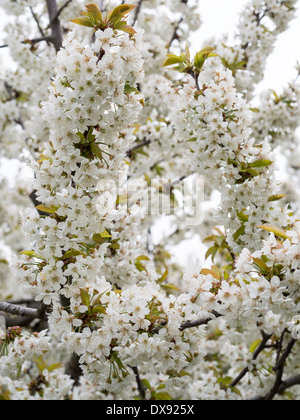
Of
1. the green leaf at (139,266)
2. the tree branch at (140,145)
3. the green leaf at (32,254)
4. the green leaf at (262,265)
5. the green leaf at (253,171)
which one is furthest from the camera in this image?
the tree branch at (140,145)

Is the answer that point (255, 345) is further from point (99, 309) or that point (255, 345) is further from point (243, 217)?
point (99, 309)

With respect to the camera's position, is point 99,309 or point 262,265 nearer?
point 262,265

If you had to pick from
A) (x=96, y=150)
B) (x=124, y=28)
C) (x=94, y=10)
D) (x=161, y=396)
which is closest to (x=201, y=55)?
(x=124, y=28)

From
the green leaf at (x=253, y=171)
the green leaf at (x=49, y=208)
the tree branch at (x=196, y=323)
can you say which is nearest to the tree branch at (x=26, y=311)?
the green leaf at (x=49, y=208)

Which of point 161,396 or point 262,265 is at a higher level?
point 262,265

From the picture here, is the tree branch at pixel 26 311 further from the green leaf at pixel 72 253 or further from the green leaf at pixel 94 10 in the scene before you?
the green leaf at pixel 94 10

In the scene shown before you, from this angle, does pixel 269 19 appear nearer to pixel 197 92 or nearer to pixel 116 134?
pixel 197 92

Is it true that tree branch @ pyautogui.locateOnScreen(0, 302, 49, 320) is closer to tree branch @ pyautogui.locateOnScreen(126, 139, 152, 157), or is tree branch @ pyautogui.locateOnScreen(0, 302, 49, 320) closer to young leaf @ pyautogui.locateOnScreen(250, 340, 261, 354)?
young leaf @ pyautogui.locateOnScreen(250, 340, 261, 354)

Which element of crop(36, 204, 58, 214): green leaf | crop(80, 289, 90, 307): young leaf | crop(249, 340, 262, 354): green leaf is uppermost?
crop(36, 204, 58, 214): green leaf

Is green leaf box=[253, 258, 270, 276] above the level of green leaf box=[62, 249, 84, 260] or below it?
below

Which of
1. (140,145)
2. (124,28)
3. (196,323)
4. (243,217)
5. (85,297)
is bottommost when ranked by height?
(196,323)

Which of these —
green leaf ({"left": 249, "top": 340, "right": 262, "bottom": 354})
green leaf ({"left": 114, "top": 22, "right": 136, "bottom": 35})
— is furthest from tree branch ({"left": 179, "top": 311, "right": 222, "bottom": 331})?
green leaf ({"left": 249, "top": 340, "right": 262, "bottom": 354})

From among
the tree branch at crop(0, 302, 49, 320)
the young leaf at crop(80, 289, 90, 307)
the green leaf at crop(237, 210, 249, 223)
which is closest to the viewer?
the young leaf at crop(80, 289, 90, 307)

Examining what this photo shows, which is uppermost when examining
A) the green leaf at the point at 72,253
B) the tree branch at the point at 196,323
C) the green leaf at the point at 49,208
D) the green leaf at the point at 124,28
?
the green leaf at the point at 124,28
